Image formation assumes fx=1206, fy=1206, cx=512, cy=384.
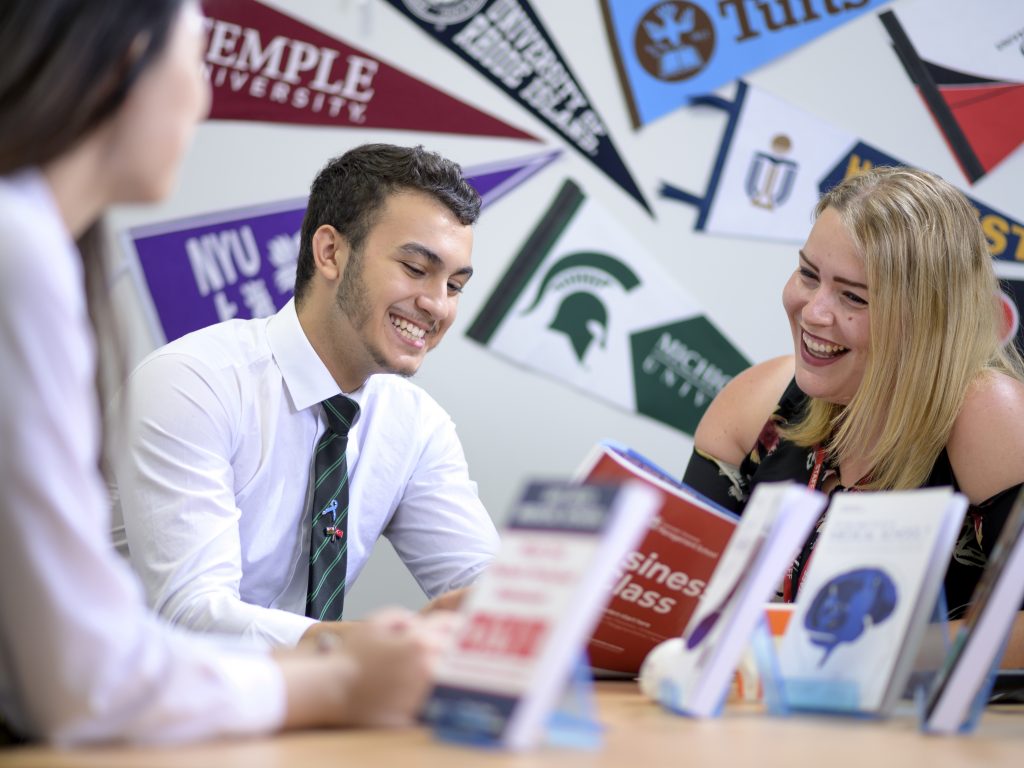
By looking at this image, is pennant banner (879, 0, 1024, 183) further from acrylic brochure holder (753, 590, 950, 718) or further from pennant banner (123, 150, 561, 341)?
acrylic brochure holder (753, 590, 950, 718)

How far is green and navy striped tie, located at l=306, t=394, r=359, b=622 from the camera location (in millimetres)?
1793

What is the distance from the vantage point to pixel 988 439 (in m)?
1.67

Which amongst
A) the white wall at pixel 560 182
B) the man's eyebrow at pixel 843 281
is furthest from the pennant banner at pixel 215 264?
the man's eyebrow at pixel 843 281

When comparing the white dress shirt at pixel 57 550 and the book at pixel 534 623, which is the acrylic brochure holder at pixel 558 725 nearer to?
the book at pixel 534 623

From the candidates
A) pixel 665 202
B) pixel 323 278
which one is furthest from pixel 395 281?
pixel 665 202

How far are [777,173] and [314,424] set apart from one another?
1425mm

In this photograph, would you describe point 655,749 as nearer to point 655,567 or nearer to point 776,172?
point 655,567

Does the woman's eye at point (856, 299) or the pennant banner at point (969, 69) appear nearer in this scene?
the woman's eye at point (856, 299)

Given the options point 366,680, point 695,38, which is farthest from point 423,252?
point 366,680

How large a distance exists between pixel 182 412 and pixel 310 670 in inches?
37.1

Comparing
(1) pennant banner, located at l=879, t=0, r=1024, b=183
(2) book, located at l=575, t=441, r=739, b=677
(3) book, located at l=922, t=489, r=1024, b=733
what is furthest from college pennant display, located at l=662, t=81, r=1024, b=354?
(3) book, located at l=922, t=489, r=1024, b=733

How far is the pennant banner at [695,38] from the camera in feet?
9.12

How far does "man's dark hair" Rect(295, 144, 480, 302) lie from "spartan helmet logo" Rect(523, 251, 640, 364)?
1.99ft

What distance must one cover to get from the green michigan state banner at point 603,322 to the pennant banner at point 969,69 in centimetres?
75
